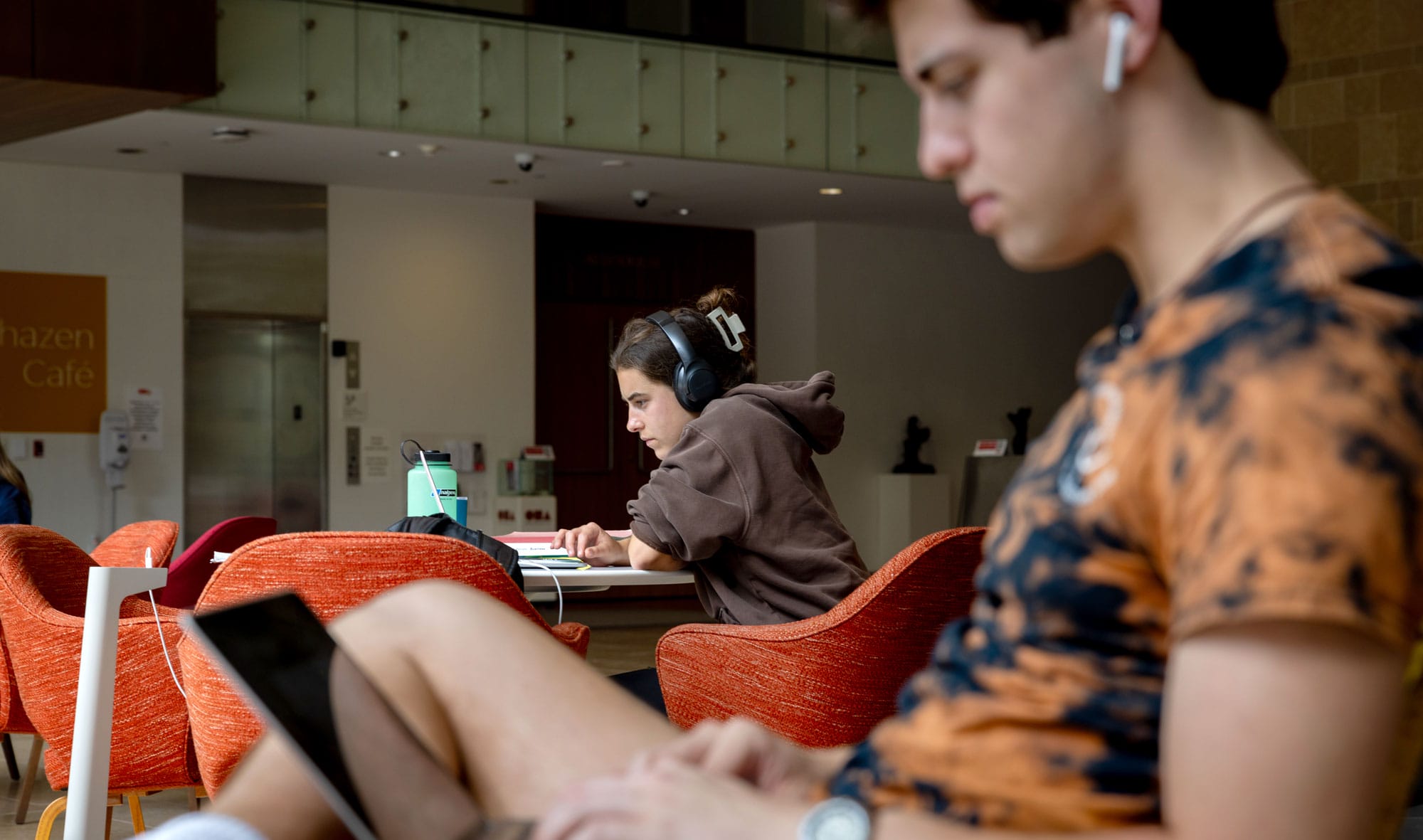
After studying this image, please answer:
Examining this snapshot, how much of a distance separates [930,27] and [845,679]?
1.72 metres

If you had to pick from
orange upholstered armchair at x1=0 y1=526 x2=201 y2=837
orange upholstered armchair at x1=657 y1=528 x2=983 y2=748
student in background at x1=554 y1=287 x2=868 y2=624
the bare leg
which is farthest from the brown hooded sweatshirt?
the bare leg

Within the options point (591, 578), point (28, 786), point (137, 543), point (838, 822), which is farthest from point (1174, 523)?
point (137, 543)

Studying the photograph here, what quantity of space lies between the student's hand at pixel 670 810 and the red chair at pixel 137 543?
12.6ft

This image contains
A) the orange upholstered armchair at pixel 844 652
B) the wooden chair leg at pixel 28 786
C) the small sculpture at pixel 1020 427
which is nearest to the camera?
the orange upholstered armchair at pixel 844 652

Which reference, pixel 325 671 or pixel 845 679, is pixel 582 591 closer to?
pixel 845 679

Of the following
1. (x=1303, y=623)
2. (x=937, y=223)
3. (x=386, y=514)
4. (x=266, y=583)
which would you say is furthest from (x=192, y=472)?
(x=1303, y=623)

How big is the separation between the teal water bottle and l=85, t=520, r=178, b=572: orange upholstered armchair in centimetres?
151

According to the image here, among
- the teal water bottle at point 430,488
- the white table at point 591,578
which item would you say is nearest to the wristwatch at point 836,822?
the white table at point 591,578

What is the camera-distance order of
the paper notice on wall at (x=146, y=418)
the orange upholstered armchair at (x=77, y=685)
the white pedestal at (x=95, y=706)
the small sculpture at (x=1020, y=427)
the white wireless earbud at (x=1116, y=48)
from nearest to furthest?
1. the white wireless earbud at (x=1116, y=48)
2. the white pedestal at (x=95, y=706)
3. the orange upholstered armchair at (x=77, y=685)
4. the paper notice on wall at (x=146, y=418)
5. the small sculpture at (x=1020, y=427)

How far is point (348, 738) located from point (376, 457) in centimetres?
903

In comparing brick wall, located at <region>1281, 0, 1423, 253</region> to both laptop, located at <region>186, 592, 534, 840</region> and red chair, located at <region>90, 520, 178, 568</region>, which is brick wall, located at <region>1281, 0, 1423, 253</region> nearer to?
red chair, located at <region>90, 520, 178, 568</region>

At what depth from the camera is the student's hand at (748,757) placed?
3.22 ft

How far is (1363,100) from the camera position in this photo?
7.07 metres

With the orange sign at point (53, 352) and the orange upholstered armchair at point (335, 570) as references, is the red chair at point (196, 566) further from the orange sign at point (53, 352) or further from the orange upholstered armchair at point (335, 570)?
the orange sign at point (53, 352)
